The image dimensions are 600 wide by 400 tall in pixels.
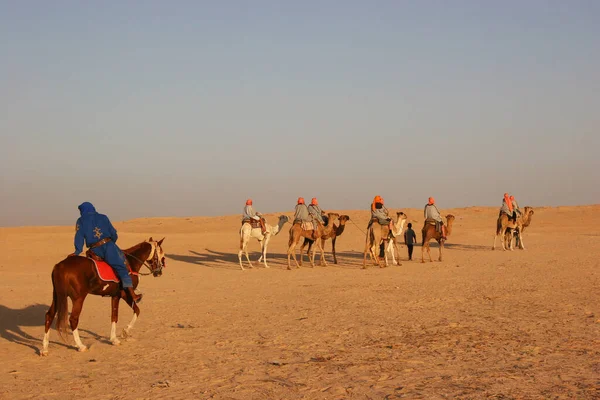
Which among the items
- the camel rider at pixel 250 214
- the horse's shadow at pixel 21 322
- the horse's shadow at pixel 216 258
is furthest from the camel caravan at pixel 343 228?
the horse's shadow at pixel 21 322

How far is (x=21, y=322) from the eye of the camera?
14.0 meters

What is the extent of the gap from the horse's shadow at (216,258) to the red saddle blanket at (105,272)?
48.4ft

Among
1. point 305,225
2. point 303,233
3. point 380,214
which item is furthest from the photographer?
point 303,233

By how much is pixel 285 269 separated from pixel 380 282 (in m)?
6.32

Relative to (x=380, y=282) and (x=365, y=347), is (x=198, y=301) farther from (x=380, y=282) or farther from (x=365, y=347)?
(x=365, y=347)

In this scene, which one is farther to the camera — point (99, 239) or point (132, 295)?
point (132, 295)

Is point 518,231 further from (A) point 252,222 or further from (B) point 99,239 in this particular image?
(B) point 99,239

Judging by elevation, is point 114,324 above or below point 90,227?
below

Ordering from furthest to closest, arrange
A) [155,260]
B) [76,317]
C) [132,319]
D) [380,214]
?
[380,214] < [155,260] < [132,319] < [76,317]

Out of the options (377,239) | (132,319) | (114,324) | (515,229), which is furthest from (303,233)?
(114,324)

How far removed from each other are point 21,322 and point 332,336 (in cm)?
697

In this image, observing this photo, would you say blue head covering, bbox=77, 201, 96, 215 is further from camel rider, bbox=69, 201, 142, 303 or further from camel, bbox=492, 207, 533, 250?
camel, bbox=492, 207, 533, 250

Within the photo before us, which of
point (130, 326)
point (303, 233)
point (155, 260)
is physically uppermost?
point (303, 233)

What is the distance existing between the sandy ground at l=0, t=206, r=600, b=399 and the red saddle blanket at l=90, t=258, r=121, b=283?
1.13 metres
